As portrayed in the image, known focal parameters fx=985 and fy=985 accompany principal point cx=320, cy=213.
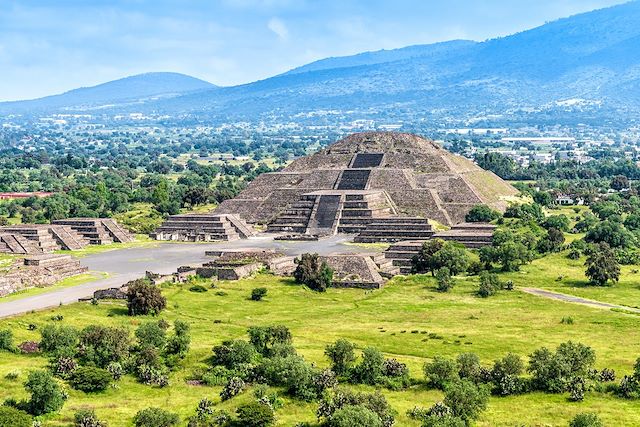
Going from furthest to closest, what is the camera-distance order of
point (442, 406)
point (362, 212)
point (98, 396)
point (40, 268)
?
1. point (362, 212)
2. point (40, 268)
3. point (98, 396)
4. point (442, 406)

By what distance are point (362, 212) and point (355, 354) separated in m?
69.2

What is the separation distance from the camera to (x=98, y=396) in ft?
167

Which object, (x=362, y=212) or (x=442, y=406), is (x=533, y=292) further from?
(x=362, y=212)

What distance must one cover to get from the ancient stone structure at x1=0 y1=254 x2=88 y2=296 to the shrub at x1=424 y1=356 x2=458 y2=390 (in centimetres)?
3927

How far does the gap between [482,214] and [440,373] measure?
71569 mm

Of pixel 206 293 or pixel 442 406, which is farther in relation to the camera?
pixel 206 293

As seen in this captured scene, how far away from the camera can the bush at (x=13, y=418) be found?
43.8 m

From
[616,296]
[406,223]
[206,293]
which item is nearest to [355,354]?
[206,293]

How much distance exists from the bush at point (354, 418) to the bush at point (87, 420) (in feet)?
35.5

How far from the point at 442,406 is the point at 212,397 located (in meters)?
12.1

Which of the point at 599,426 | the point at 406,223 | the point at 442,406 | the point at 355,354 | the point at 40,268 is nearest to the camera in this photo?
the point at 599,426

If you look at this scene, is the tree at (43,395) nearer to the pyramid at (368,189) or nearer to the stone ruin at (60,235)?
the stone ruin at (60,235)

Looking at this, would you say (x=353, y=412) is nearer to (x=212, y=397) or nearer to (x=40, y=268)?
(x=212, y=397)

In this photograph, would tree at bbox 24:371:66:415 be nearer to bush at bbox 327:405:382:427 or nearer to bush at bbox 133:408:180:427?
bush at bbox 133:408:180:427
